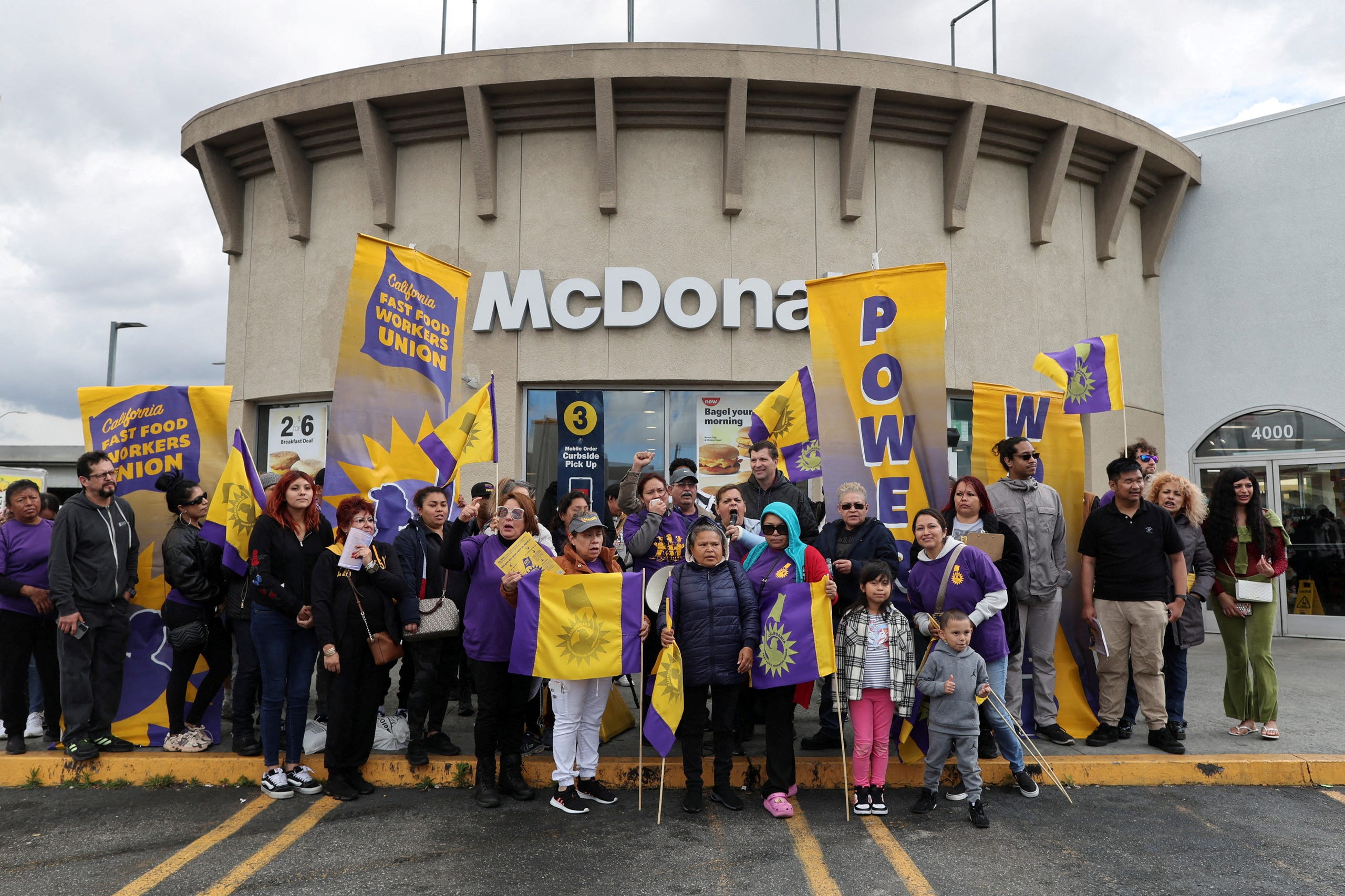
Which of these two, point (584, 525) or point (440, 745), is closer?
point (584, 525)

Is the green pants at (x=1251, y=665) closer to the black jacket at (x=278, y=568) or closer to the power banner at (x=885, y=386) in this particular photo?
the power banner at (x=885, y=386)

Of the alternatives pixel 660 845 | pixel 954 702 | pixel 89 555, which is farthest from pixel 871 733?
pixel 89 555

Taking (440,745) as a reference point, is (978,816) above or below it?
below

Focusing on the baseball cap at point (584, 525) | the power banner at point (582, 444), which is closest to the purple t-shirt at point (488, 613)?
the baseball cap at point (584, 525)

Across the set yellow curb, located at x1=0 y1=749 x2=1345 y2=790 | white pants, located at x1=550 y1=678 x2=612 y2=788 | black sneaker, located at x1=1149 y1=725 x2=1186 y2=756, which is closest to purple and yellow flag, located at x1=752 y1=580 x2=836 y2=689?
yellow curb, located at x1=0 y1=749 x2=1345 y2=790

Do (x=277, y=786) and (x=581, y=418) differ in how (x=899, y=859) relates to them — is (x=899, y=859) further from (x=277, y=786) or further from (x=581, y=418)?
(x=581, y=418)

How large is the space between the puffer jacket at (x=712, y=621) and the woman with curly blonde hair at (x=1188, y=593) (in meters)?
3.11

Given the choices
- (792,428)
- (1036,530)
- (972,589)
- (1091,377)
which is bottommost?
(972,589)

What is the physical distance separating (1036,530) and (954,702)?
1713 millimetres

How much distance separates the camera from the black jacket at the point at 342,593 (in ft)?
15.9

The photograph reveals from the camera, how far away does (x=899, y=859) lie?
409cm

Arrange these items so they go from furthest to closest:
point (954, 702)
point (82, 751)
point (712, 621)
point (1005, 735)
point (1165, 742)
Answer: point (1165, 742) → point (82, 751) → point (1005, 735) → point (712, 621) → point (954, 702)

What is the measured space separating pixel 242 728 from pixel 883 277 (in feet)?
17.7

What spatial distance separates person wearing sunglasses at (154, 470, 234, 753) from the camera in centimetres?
545
